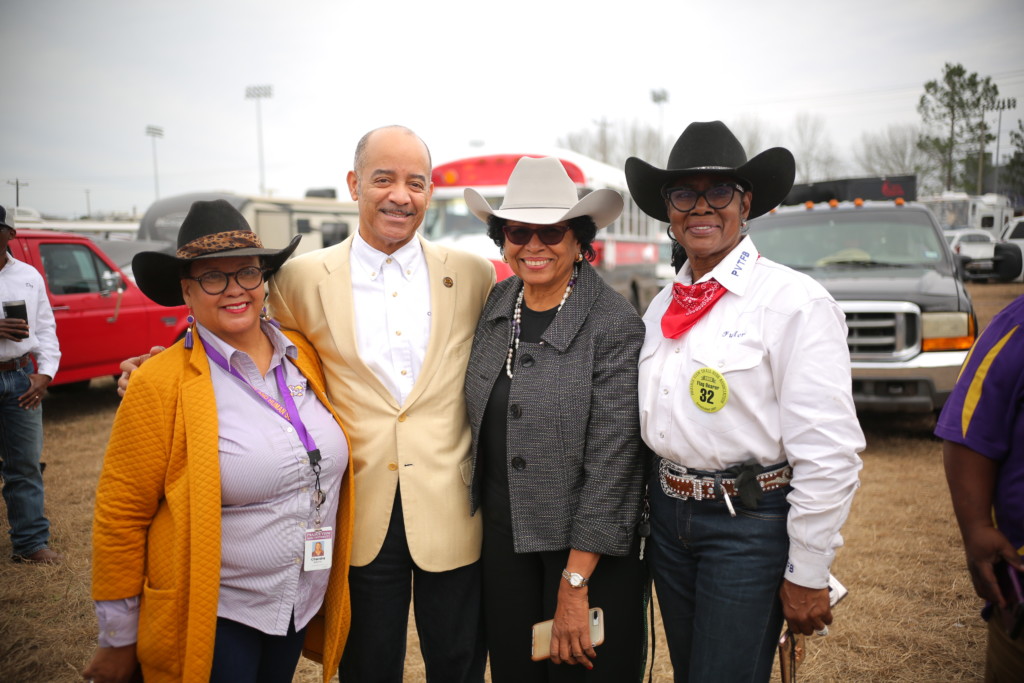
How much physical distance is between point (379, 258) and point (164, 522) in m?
1.16

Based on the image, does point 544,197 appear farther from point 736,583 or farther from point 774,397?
point 736,583

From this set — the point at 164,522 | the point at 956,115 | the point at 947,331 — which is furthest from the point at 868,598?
the point at 956,115

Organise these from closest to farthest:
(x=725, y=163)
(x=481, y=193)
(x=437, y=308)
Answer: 1. (x=725, y=163)
2. (x=437, y=308)
3. (x=481, y=193)

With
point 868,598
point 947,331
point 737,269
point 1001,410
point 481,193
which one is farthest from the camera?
point 481,193

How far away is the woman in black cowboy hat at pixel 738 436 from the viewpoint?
5.89 ft

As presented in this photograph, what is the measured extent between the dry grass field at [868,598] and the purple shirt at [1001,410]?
171cm

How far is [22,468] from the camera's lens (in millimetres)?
4309

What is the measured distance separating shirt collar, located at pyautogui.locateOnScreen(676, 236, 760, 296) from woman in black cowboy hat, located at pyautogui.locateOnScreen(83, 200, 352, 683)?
4.42 feet

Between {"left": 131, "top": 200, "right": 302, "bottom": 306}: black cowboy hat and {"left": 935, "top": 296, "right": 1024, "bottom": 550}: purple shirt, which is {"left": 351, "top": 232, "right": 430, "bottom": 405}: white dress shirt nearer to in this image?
{"left": 131, "top": 200, "right": 302, "bottom": 306}: black cowboy hat

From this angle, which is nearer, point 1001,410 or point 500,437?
point 1001,410

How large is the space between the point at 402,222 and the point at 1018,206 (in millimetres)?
34311

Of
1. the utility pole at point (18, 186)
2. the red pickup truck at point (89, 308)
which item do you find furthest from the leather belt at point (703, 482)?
the red pickup truck at point (89, 308)

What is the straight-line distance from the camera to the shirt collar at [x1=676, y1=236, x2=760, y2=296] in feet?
6.51

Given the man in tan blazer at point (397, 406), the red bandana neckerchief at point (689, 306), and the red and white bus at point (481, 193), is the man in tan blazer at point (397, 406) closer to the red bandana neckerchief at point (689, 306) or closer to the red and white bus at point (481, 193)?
the red bandana neckerchief at point (689, 306)
